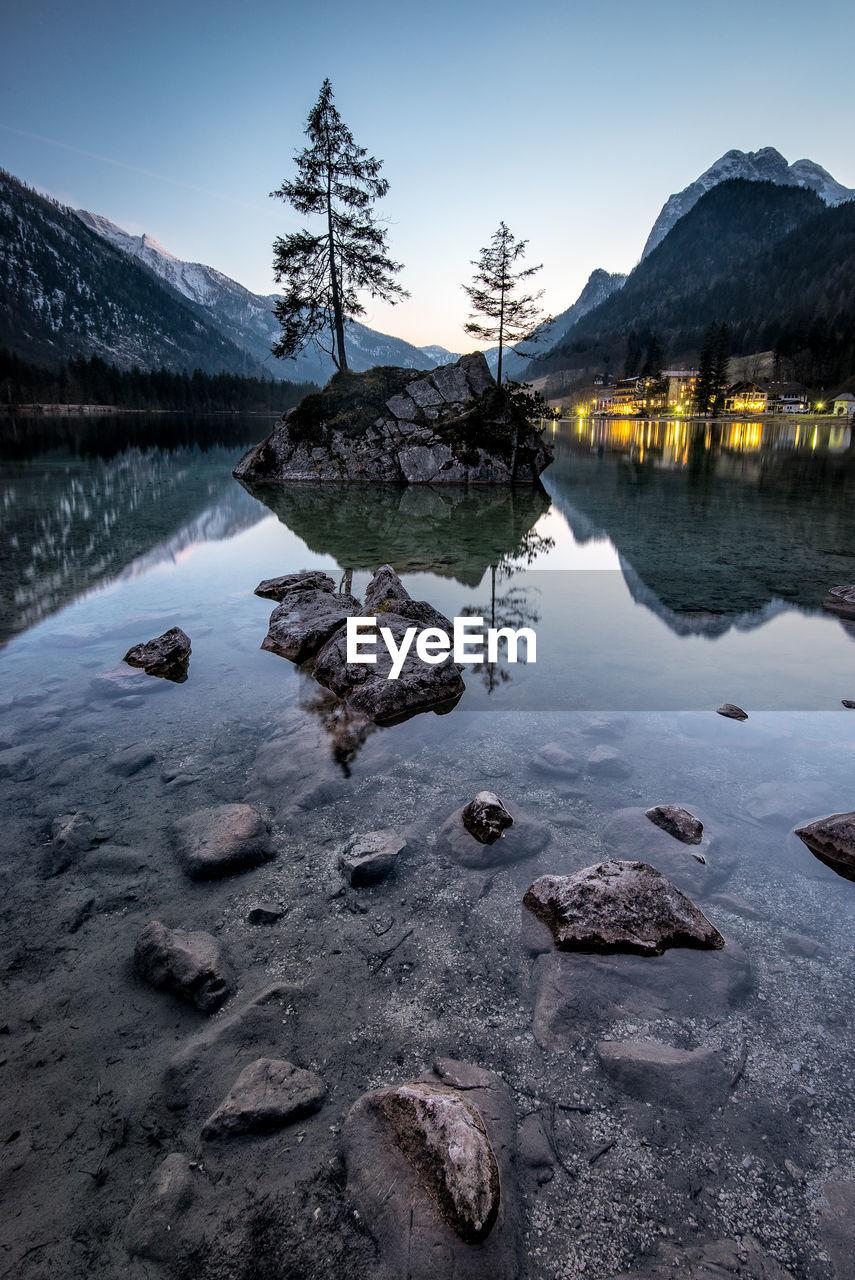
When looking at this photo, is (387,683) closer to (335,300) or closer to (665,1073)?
(665,1073)

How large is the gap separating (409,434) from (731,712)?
29.0 meters

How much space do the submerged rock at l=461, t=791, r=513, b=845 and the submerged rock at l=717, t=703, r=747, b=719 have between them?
3704 mm

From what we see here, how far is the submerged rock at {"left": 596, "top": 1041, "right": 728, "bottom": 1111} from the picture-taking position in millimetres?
3178

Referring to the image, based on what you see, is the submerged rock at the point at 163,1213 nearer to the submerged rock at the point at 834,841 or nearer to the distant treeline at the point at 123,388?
the submerged rock at the point at 834,841

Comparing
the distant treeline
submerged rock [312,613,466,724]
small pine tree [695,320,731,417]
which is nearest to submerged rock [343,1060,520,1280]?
submerged rock [312,613,466,724]

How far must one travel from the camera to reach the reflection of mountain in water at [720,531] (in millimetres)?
12133

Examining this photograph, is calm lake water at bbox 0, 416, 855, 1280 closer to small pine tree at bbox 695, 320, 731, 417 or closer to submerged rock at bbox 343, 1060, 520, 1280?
submerged rock at bbox 343, 1060, 520, 1280

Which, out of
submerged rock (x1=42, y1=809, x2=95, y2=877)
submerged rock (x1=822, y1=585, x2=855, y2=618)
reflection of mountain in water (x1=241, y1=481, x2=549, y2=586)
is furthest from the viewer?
reflection of mountain in water (x1=241, y1=481, x2=549, y2=586)

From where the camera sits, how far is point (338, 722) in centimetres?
735

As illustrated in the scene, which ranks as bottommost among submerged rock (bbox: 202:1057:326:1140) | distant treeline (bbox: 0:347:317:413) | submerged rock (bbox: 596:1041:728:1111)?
submerged rock (bbox: 596:1041:728:1111)

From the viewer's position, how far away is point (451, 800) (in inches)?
A: 228

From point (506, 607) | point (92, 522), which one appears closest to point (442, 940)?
point (506, 607)

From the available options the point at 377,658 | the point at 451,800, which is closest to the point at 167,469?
the point at 377,658

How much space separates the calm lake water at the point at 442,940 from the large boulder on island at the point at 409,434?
860 inches
